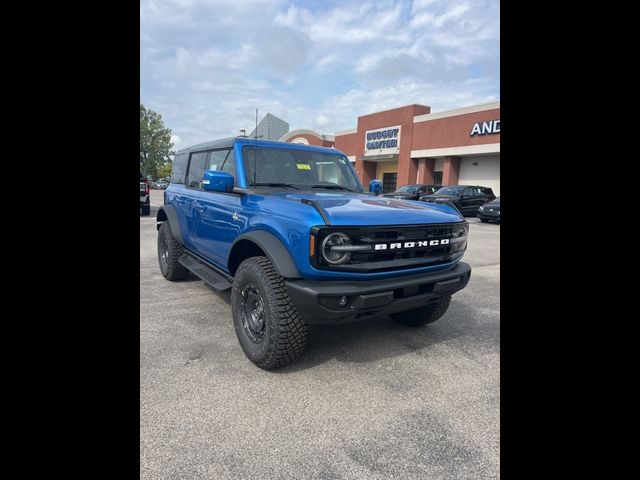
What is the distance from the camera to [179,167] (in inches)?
229

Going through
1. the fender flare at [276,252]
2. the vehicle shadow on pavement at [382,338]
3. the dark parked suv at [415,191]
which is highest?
the dark parked suv at [415,191]

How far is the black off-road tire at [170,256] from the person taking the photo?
5.33 metres

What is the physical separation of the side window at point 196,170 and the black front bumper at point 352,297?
275cm

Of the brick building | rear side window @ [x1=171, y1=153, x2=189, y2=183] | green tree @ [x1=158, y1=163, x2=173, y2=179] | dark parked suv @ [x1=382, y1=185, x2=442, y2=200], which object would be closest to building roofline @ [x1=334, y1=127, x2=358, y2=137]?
the brick building

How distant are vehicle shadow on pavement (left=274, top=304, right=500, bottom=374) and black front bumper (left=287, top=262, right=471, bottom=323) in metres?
0.69

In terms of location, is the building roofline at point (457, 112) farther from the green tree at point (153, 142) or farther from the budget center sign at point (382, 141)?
the green tree at point (153, 142)

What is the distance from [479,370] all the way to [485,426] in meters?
0.80

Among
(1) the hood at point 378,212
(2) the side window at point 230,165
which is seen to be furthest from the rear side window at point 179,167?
(1) the hood at point 378,212

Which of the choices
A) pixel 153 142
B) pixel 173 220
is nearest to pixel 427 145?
pixel 173 220

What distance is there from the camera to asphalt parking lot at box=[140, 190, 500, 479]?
2025 mm
